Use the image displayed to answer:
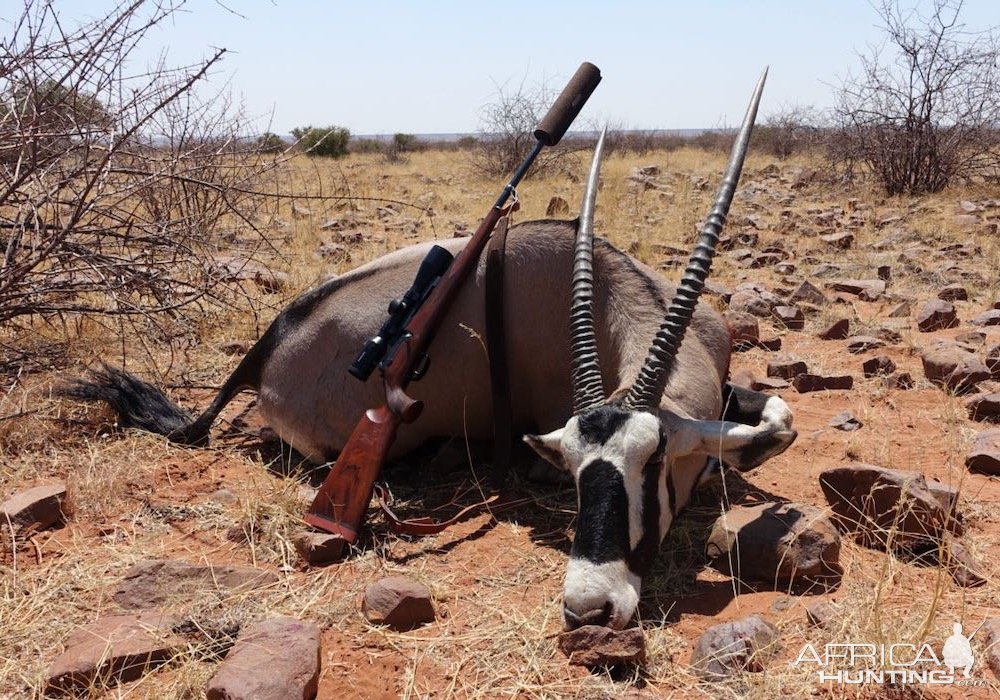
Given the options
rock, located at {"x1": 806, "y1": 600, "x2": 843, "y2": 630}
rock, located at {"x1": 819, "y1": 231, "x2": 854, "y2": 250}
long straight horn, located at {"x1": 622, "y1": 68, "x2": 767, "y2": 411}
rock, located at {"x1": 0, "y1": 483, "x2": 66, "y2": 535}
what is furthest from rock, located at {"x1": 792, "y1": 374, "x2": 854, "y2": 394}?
rock, located at {"x1": 819, "y1": 231, "x2": 854, "y2": 250}

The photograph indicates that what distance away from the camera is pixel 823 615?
2.54 m

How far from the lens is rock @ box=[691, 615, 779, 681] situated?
2.33 metres

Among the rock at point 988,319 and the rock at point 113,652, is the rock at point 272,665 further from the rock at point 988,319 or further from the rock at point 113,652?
the rock at point 988,319

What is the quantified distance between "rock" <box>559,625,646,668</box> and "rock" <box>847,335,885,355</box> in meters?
3.85

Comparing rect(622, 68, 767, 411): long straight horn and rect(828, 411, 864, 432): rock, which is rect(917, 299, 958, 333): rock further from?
rect(622, 68, 767, 411): long straight horn

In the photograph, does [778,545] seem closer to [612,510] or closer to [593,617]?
[612,510]

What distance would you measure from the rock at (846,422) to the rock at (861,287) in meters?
2.94

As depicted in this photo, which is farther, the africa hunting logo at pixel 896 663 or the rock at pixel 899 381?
the rock at pixel 899 381

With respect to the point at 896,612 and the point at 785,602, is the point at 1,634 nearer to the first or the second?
the point at 785,602

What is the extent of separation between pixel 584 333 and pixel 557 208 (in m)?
7.98

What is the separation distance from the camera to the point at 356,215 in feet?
38.8

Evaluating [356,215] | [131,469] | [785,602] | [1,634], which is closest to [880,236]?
[356,215]

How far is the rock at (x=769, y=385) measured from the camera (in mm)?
5027

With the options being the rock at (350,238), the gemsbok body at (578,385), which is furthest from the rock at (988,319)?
the rock at (350,238)
